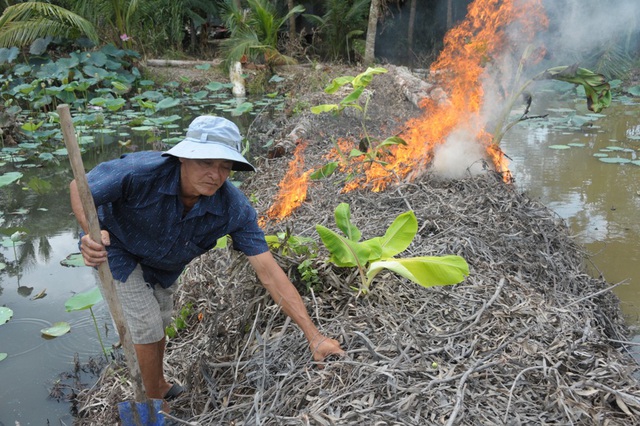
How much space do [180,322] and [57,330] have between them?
0.83 meters

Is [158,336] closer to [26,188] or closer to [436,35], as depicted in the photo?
[26,188]

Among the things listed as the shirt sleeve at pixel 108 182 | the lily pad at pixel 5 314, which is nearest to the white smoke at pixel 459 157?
the shirt sleeve at pixel 108 182

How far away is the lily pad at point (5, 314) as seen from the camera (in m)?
3.46

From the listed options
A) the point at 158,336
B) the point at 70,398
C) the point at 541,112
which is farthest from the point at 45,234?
the point at 541,112

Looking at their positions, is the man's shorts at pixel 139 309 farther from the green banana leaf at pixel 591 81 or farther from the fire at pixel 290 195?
the green banana leaf at pixel 591 81

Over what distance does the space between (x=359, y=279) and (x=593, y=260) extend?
234 cm

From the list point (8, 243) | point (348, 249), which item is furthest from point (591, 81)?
point (8, 243)

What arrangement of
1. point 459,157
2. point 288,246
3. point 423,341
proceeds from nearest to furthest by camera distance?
point 423,341 → point 288,246 → point 459,157

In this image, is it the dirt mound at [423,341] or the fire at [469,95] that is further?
the fire at [469,95]

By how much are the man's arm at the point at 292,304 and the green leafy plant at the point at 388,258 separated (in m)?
0.34

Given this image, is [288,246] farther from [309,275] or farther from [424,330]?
[424,330]

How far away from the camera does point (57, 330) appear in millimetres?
3445

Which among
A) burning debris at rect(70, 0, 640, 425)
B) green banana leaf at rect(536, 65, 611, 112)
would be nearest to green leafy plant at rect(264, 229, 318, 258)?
burning debris at rect(70, 0, 640, 425)

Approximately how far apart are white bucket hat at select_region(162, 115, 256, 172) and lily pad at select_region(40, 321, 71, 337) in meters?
1.82
